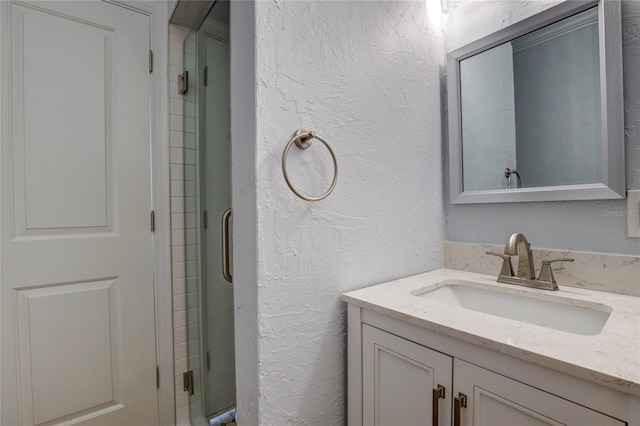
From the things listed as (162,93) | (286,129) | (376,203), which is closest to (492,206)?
(376,203)

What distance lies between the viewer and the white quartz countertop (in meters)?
0.47

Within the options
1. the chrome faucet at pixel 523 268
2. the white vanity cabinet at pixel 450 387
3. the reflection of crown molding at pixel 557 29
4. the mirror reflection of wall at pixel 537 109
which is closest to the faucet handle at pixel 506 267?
the chrome faucet at pixel 523 268

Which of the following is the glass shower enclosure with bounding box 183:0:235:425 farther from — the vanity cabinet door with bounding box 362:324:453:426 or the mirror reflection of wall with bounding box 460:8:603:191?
the mirror reflection of wall with bounding box 460:8:603:191

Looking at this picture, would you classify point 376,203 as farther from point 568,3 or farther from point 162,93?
point 162,93

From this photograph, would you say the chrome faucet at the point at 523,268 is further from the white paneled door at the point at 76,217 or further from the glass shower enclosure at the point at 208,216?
the white paneled door at the point at 76,217

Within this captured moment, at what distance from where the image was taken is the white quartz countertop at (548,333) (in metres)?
0.47

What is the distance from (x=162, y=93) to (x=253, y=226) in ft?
3.59

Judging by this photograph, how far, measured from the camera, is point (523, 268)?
0.96 meters

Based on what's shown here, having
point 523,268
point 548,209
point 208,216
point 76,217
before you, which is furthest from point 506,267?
point 76,217

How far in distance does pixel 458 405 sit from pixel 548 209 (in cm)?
71

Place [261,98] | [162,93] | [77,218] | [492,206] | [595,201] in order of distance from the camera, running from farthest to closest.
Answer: [162,93], [77,218], [492,206], [595,201], [261,98]

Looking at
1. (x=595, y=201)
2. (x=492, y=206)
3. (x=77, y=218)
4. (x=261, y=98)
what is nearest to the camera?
(x=261, y=98)

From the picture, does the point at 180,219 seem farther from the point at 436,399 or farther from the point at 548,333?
the point at 548,333

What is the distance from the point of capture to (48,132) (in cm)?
119
